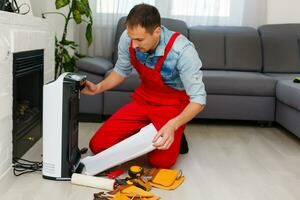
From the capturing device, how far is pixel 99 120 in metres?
3.08

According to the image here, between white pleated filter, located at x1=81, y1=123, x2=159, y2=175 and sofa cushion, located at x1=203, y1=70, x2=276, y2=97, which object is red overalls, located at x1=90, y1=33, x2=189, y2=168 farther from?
sofa cushion, located at x1=203, y1=70, x2=276, y2=97

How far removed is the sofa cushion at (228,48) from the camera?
350 cm

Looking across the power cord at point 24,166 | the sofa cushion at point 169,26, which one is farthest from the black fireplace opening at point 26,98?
the sofa cushion at point 169,26

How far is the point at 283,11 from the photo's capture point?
386 centimetres

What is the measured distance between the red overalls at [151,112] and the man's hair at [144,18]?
0.17 m

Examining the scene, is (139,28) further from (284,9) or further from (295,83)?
(284,9)

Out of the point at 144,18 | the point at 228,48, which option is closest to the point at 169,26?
the point at 228,48

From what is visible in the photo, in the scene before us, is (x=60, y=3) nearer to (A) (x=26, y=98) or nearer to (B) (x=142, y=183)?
(A) (x=26, y=98)

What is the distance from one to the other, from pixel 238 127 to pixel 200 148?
749mm

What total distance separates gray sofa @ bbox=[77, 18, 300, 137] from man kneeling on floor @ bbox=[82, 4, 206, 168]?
2.49ft

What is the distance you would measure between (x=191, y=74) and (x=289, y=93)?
111cm

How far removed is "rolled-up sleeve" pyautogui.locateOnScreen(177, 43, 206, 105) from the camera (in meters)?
1.84

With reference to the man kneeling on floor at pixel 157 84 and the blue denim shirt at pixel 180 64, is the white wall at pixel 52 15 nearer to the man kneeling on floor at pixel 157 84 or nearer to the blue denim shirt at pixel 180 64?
the man kneeling on floor at pixel 157 84

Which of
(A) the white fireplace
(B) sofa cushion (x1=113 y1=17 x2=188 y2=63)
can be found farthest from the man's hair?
(B) sofa cushion (x1=113 y1=17 x2=188 y2=63)
